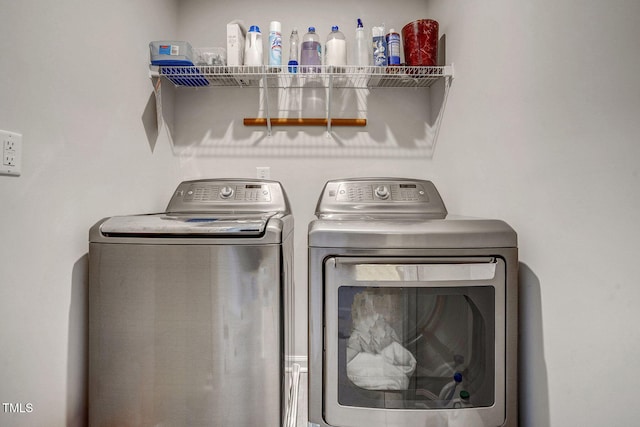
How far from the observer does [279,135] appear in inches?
78.5

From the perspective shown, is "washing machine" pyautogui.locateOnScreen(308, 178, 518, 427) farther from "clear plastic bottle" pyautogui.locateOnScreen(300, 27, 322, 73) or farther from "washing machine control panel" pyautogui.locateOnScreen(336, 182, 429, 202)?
"clear plastic bottle" pyautogui.locateOnScreen(300, 27, 322, 73)

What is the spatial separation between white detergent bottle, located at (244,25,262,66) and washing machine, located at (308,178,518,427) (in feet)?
3.37

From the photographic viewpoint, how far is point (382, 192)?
1.69 meters

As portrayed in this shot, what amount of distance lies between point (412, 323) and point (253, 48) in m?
1.47

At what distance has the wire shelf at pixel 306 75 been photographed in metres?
1.71

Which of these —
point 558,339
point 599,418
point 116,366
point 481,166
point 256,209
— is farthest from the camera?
point 256,209

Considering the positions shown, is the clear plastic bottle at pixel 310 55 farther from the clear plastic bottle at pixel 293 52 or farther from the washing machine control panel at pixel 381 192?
the washing machine control panel at pixel 381 192

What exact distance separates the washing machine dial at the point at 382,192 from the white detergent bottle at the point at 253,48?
2.82 ft

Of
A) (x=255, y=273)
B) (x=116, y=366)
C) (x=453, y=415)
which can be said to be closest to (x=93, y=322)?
(x=116, y=366)

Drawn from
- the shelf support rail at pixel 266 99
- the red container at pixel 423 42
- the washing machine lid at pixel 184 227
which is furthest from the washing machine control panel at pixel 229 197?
the red container at pixel 423 42

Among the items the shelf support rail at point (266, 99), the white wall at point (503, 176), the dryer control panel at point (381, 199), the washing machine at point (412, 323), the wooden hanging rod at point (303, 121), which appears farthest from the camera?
the wooden hanging rod at point (303, 121)

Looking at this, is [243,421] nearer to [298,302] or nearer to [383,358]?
[383,358]

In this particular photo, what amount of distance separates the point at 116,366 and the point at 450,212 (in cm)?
167

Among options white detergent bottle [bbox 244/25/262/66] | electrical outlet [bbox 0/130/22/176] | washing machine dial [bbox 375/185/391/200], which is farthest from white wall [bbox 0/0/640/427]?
white detergent bottle [bbox 244/25/262/66]
